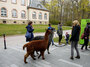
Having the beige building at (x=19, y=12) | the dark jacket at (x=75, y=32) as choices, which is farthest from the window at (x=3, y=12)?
the dark jacket at (x=75, y=32)

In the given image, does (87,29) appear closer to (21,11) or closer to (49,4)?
(21,11)

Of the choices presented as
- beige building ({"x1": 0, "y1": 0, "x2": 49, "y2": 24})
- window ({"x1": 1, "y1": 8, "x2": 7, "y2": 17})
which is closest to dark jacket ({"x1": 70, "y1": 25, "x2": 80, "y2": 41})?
beige building ({"x1": 0, "y1": 0, "x2": 49, "y2": 24})

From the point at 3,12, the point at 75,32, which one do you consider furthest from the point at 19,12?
the point at 75,32

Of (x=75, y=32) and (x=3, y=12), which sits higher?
(x=3, y=12)

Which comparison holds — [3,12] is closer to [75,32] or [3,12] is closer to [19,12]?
[19,12]

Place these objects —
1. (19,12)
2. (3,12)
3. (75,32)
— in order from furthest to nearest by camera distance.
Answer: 1. (19,12)
2. (3,12)
3. (75,32)

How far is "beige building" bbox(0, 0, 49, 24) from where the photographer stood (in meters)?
27.6

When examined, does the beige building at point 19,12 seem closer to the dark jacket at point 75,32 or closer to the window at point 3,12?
the window at point 3,12

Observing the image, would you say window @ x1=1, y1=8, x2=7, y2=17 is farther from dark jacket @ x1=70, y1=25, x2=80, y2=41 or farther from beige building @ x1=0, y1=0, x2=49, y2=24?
dark jacket @ x1=70, y1=25, x2=80, y2=41

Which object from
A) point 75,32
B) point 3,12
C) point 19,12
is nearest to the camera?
point 75,32

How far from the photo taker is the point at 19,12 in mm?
30844

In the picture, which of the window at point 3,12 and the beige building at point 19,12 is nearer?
the window at point 3,12

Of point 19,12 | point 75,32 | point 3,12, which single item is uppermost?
point 19,12

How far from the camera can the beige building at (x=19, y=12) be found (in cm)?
2762
